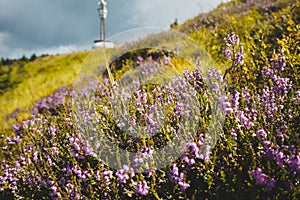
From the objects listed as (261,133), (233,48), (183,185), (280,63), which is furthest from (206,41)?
(183,185)

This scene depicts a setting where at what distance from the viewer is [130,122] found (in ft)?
9.23

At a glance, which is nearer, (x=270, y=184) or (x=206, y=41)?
(x=270, y=184)

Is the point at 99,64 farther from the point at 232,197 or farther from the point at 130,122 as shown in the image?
the point at 232,197

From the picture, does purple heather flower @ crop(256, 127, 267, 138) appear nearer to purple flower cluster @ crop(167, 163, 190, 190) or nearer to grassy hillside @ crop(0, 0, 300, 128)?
purple flower cluster @ crop(167, 163, 190, 190)

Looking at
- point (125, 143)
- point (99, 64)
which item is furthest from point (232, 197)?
point (99, 64)

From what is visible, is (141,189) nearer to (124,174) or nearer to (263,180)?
(124,174)

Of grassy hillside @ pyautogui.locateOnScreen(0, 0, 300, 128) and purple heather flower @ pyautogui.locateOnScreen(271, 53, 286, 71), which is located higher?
grassy hillside @ pyautogui.locateOnScreen(0, 0, 300, 128)

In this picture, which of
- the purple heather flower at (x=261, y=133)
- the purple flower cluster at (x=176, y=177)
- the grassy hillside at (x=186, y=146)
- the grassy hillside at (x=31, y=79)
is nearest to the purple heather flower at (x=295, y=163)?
the grassy hillside at (x=186, y=146)

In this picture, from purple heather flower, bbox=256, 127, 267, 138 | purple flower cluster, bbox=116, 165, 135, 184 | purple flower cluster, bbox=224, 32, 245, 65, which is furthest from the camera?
purple flower cluster, bbox=224, 32, 245, 65

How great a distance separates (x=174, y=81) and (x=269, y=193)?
5.81 ft

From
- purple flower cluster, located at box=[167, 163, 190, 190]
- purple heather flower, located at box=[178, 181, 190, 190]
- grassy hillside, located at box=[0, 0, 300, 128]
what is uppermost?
grassy hillside, located at box=[0, 0, 300, 128]

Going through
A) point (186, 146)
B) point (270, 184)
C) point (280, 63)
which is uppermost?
point (280, 63)

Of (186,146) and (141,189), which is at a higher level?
(186,146)

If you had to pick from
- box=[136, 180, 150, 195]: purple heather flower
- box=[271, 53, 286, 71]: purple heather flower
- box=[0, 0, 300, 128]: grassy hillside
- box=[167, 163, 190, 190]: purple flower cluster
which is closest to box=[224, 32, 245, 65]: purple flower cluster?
box=[271, 53, 286, 71]: purple heather flower
